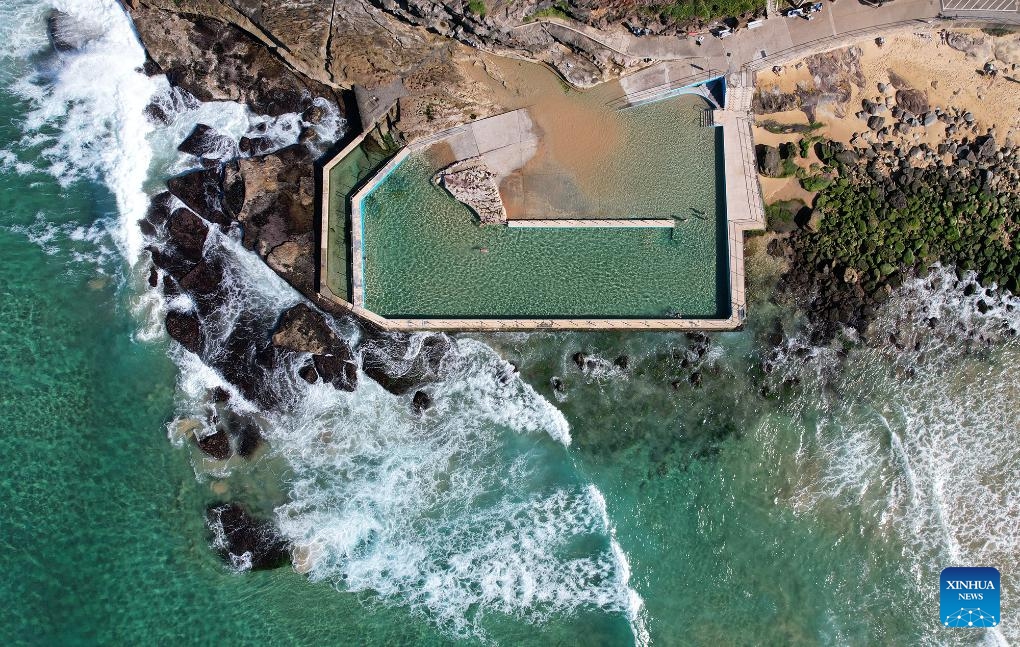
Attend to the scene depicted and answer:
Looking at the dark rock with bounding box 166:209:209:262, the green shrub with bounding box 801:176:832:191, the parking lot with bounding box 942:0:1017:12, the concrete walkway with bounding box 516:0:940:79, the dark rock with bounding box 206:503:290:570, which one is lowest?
the dark rock with bounding box 206:503:290:570

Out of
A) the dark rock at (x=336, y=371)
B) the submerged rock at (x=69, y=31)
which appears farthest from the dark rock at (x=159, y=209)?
the dark rock at (x=336, y=371)

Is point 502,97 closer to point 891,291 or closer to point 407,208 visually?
point 407,208

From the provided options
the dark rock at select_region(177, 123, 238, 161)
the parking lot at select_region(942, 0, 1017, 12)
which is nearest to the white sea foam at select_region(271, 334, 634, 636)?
the dark rock at select_region(177, 123, 238, 161)

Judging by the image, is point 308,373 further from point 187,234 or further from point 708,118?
point 708,118

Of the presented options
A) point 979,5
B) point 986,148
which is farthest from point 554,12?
point 986,148

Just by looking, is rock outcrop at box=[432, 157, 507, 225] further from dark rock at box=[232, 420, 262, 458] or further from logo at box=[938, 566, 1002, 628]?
logo at box=[938, 566, 1002, 628]
